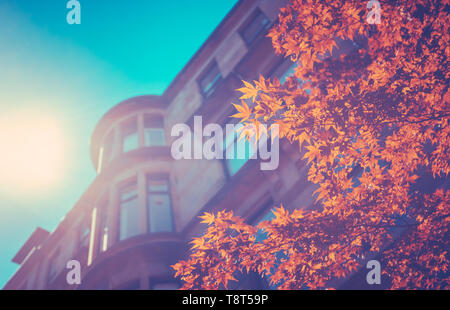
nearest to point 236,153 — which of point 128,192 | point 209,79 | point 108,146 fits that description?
point 128,192

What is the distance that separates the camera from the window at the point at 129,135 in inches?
704

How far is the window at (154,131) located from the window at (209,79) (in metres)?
3.01

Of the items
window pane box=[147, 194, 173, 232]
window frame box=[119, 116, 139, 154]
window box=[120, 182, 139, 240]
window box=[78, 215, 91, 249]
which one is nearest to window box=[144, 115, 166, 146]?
window frame box=[119, 116, 139, 154]

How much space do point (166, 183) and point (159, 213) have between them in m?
1.82

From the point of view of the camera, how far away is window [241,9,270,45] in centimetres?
1634

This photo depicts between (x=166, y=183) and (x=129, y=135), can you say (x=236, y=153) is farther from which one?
(x=129, y=135)

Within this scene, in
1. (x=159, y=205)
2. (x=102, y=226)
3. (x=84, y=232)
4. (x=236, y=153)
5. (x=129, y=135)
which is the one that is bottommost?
(x=102, y=226)

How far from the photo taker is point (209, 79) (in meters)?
18.3

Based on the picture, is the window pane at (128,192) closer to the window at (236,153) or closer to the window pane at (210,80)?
the window at (236,153)

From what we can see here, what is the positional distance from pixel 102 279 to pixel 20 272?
50.1 feet

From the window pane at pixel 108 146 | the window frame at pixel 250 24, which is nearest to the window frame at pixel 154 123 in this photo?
the window pane at pixel 108 146

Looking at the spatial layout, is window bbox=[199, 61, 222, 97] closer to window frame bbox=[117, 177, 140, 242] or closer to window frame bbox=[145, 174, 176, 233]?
window frame bbox=[145, 174, 176, 233]

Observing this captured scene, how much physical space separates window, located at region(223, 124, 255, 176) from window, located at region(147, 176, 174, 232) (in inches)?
124
